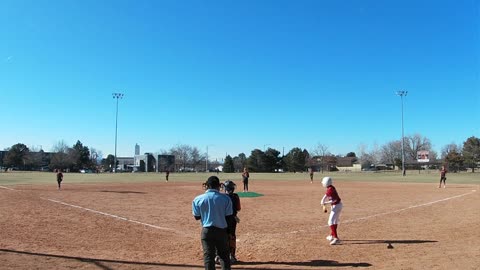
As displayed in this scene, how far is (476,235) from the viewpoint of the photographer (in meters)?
10.9

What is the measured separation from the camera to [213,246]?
6.26 m

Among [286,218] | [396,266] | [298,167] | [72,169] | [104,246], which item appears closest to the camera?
[396,266]

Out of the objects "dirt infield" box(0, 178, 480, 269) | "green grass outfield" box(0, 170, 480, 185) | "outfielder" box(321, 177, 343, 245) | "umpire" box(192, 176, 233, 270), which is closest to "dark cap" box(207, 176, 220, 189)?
"umpire" box(192, 176, 233, 270)

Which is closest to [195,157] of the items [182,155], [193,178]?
[182,155]

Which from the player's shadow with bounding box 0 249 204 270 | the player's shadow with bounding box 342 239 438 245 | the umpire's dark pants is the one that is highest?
the umpire's dark pants

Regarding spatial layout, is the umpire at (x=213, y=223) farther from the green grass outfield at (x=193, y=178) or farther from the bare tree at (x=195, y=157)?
the bare tree at (x=195, y=157)

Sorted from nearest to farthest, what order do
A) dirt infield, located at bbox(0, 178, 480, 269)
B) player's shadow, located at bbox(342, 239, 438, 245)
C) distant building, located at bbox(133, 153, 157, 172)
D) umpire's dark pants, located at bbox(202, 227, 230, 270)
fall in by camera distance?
umpire's dark pants, located at bbox(202, 227, 230, 270), dirt infield, located at bbox(0, 178, 480, 269), player's shadow, located at bbox(342, 239, 438, 245), distant building, located at bbox(133, 153, 157, 172)

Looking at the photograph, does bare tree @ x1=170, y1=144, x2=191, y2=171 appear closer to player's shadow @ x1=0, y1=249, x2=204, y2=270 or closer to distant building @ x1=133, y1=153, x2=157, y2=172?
distant building @ x1=133, y1=153, x2=157, y2=172

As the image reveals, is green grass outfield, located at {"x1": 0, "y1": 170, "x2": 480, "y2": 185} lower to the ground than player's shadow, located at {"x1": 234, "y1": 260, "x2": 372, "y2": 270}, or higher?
higher

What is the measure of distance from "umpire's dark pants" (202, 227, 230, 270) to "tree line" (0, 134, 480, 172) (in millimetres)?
104611

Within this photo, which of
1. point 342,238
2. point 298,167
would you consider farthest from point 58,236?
point 298,167

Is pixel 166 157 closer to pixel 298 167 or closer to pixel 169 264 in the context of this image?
pixel 298 167

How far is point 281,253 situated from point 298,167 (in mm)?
119600

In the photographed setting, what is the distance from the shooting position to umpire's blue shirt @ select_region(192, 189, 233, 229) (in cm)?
629
